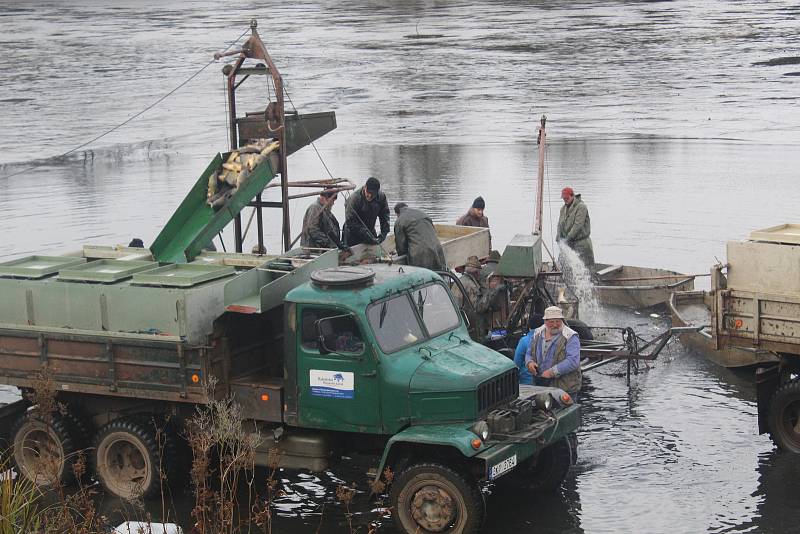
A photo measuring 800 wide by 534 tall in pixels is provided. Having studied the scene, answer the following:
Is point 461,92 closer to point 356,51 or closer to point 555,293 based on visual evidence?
point 356,51

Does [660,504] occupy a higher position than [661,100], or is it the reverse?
[661,100]

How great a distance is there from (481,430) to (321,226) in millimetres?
7666

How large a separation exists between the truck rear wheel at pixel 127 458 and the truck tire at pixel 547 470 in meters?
3.47

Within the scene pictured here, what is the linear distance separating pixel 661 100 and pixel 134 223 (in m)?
20.6

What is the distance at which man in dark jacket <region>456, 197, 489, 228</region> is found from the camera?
19688mm

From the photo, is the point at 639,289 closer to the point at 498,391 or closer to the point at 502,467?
the point at 498,391

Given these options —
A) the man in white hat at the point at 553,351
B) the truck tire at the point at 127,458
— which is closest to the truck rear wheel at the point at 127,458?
the truck tire at the point at 127,458

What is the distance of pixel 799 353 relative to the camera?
12305 mm

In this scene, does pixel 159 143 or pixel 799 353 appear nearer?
pixel 799 353

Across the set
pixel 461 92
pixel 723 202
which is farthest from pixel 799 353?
pixel 461 92

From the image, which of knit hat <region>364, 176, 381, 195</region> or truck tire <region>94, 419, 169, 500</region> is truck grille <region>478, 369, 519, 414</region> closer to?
truck tire <region>94, 419, 169, 500</region>

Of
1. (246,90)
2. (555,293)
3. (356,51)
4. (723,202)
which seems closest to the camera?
(555,293)

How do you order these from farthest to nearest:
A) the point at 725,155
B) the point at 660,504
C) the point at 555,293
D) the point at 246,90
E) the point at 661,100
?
1. the point at 246,90
2. the point at 661,100
3. the point at 725,155
4. the point at 555,293
5. the point at 660,504

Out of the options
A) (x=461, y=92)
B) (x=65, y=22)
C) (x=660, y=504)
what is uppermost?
(x=65, y=22)
